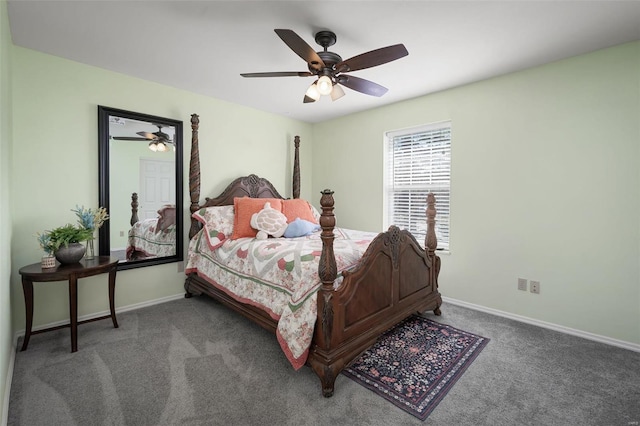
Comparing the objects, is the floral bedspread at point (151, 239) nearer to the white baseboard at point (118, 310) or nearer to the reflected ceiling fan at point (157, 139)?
the white baseboard at point (118, 310)

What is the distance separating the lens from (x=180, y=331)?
258cm

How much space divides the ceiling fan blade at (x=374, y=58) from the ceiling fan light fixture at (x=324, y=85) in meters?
0.11

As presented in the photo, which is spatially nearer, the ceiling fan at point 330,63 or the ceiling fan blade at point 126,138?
Answer: the ceiling fan at point 330,63

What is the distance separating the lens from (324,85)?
220cm

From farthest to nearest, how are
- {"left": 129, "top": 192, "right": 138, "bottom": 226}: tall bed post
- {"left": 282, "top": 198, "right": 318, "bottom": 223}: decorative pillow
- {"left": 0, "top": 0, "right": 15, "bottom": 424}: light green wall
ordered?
{"left": 282, "top": 198, "right": 318, "bottom": 223}: decorative pillow → {"left": 129, "top": 192, "right": 138, "bottom": 226}: tall bed post → {"left": 0, "top": 0, "right": 15, "bottom": 424}: light green wall

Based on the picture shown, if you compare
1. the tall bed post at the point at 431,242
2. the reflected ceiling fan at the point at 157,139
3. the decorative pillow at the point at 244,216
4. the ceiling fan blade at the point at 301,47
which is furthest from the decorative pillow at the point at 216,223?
the tall bed post at the point at 431,242

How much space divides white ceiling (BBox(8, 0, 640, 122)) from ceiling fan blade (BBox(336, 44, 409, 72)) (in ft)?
1.02

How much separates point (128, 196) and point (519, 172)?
13.2 feet

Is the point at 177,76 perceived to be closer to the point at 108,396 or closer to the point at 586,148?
the point at 108,396

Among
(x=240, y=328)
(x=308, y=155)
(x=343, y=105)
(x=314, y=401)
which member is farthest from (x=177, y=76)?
(x=314, y=401)

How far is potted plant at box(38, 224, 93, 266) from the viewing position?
232cm

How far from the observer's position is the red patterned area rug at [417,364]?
176cm

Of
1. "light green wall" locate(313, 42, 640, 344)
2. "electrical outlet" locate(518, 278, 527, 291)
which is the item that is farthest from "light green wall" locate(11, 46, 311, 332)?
"electrical outlet" locate(518, 278, 527, 291)

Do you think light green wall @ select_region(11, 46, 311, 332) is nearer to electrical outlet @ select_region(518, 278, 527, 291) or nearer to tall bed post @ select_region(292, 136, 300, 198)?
tall bed post @ select_region(292, 136, 300, 198)
